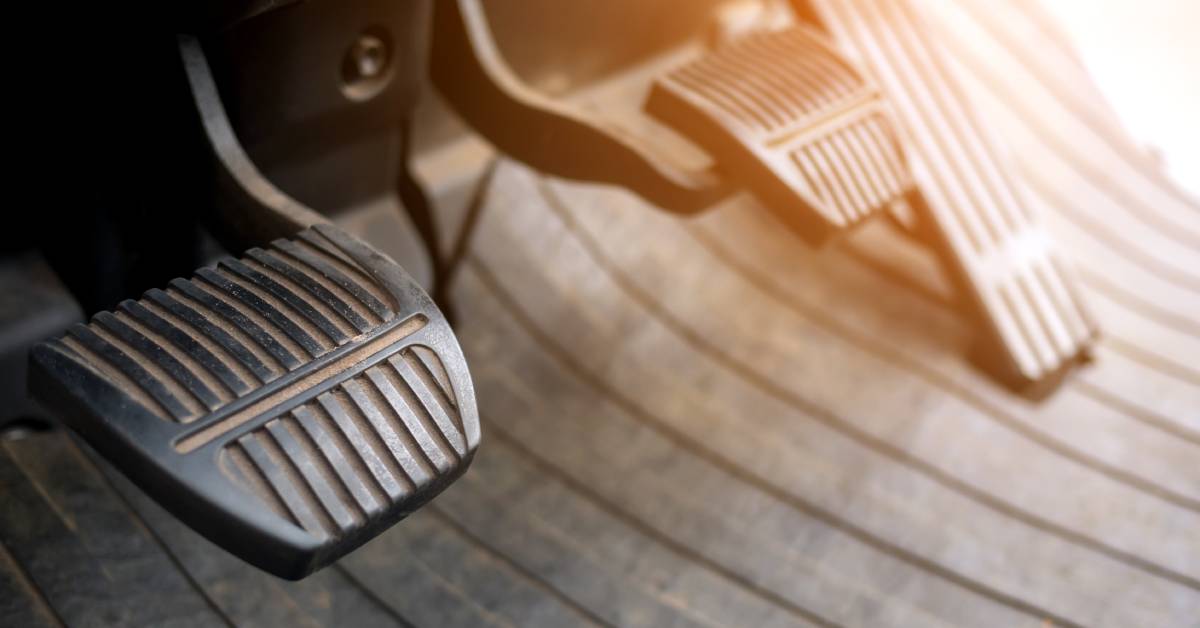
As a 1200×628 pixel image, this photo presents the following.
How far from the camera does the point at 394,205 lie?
1.49m

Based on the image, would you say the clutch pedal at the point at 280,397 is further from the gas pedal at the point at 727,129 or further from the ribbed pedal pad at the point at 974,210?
the ribbed pedal pad at the point at 974,210

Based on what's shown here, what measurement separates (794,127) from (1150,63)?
141 cm

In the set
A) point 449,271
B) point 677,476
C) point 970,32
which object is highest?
point 970,32

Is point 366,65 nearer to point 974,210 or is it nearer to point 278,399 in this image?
point 278,399

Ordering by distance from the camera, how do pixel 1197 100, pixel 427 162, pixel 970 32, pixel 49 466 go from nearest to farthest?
pixel 49 466 < pixel 427 162 < pixel 970 32 < pixel 1197 100

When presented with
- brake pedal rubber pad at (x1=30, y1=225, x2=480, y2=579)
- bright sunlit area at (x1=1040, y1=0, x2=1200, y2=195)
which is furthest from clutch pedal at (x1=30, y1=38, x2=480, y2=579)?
bright sunlit area at (x1=1040, y1=0, x2=1200, y2=195)

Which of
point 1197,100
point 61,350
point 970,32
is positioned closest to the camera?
point 61,350

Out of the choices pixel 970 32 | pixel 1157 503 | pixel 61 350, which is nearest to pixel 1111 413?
pixel 1157 503

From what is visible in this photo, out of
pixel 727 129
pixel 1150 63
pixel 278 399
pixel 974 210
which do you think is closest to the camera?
pixel 278 399

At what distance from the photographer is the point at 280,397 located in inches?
34.5

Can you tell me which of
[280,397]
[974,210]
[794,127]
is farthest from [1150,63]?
[280,397]

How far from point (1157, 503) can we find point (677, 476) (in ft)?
2.04

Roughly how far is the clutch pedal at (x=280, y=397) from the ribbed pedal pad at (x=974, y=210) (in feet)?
2.70

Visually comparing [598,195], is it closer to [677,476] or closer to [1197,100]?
[677,476]
